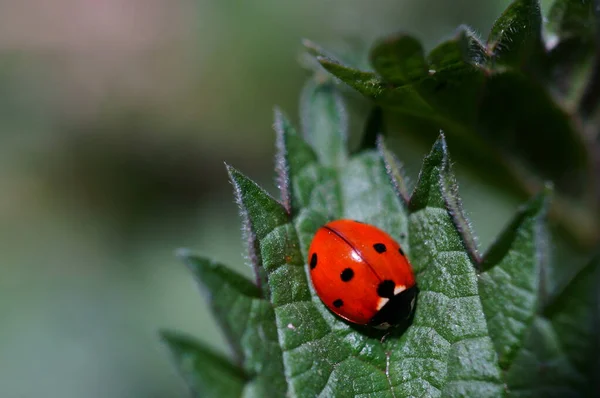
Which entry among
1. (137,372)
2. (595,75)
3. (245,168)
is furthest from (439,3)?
(137,372)

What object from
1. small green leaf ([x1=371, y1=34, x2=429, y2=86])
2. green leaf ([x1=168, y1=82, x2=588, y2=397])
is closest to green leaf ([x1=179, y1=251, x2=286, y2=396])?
green leaf ([x1=168, y1=82, x2=588, y2=397])

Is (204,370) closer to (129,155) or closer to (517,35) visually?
(517,35)

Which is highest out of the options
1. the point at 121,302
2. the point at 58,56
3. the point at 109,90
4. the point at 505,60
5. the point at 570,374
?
the point at 58,56

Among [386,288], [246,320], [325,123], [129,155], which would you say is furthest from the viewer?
[129,155]

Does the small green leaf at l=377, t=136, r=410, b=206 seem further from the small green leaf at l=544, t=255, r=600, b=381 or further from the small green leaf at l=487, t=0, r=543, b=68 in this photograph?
the small green leaf at l=544, t=255, r=600, b=381

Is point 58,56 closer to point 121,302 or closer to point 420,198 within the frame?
point 121,302

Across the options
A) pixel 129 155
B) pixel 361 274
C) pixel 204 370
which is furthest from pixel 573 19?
pixel 129 155
